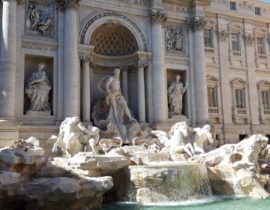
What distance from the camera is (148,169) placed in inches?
488

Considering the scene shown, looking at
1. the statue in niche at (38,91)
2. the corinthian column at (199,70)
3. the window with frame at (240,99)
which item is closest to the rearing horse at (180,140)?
the corinthian column at (199,70)

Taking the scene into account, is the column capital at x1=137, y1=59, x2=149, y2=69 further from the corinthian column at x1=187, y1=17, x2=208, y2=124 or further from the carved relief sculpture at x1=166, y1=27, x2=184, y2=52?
the corinthian column at x1=187, y1=17, x2=208, y2=124

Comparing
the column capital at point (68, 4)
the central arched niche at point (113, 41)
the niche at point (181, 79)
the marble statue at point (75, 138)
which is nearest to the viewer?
the marble statue at point (75, 138)

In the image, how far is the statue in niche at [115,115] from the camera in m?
17.5

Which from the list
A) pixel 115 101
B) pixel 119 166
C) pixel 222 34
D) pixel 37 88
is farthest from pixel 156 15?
pixel 119 166

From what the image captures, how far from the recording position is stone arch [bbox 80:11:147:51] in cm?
1839

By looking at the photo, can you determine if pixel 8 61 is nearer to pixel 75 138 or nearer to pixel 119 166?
pixel 75 138

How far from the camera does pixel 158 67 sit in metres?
19.7

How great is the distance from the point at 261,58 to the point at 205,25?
5.03 metres

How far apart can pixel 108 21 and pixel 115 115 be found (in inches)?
198

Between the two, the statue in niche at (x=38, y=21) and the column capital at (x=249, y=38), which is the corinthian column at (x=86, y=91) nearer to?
the statue in niche at (x=38, y=21)

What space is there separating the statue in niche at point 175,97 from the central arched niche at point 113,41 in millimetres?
2992

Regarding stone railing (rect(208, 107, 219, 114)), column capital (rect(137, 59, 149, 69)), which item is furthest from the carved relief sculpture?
stone railing (rect(208, 107, 219, 114))

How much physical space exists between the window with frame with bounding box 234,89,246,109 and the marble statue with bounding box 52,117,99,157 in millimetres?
11780
